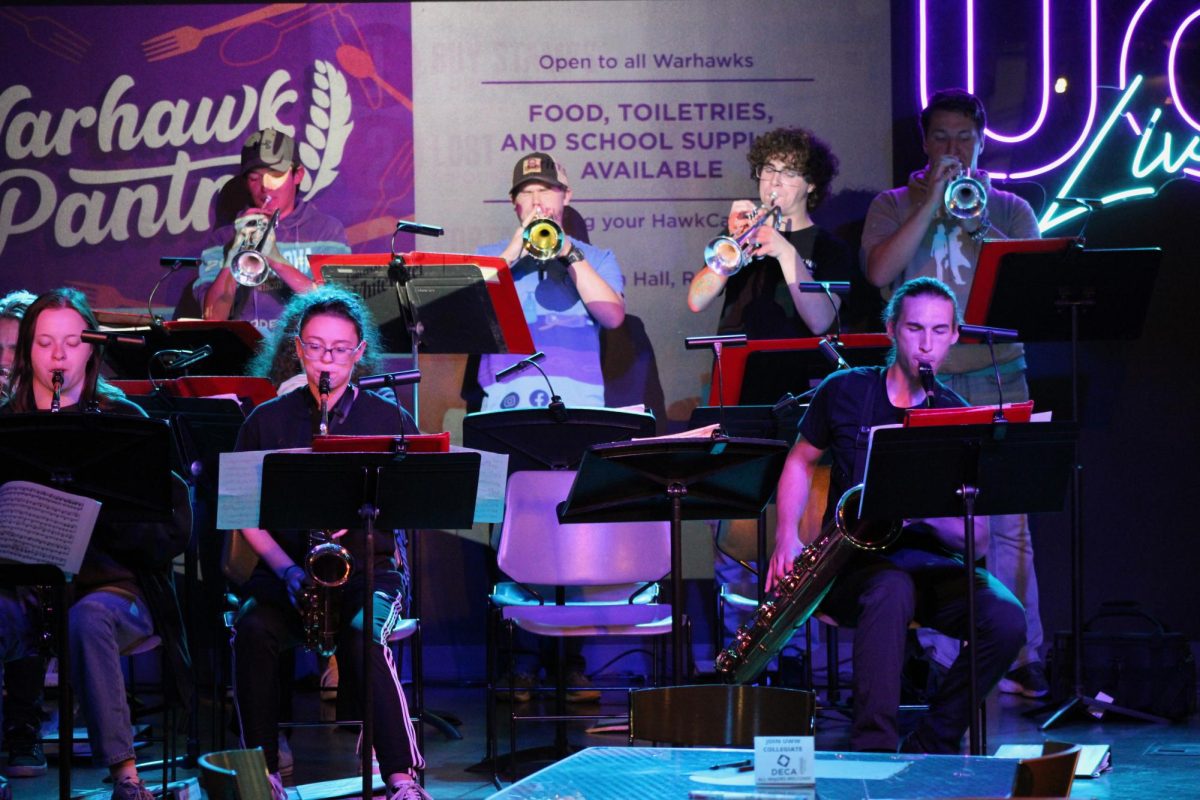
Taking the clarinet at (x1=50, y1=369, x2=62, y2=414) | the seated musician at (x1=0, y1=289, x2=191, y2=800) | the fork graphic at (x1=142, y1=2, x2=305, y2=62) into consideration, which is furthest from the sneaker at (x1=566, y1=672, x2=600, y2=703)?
the fork graphic at (x1=142, y1=2, x2=305, y2=62)

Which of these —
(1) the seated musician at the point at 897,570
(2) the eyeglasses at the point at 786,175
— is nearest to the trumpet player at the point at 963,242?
(2) the eyeglasses at the point at 786,175

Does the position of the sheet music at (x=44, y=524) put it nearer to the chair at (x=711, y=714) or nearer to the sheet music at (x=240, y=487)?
the sheet music at (x=240, y=487)

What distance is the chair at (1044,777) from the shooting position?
7.12 ft

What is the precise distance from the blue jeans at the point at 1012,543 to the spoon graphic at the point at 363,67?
112 inches

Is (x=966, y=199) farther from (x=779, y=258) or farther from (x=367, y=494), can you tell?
(x=367, y=494)

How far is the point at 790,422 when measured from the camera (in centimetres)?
545

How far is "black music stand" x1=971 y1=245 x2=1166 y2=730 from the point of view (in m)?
5.52

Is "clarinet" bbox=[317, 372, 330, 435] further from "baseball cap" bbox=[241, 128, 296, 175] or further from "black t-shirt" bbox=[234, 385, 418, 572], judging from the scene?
"baseball cap" bbox=[241, 128, 296, 175]

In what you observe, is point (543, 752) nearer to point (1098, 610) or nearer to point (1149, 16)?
point (1098, 610)

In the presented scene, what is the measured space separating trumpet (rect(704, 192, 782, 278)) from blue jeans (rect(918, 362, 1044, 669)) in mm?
978

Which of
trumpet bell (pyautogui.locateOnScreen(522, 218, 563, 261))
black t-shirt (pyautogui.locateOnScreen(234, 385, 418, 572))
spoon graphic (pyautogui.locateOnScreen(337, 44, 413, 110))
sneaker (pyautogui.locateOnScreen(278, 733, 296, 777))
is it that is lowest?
sneaker (pyautogui.locateOnScreen(278, 733, 296, 777))

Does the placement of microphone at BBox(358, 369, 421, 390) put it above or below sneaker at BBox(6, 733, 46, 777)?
above

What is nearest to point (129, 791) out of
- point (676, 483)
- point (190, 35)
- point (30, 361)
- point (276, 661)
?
point (276, 661)

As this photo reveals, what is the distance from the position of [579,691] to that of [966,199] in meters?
2.61
